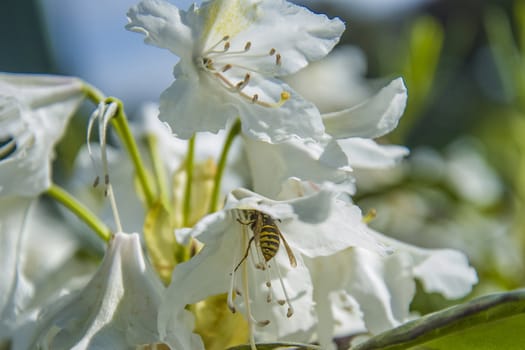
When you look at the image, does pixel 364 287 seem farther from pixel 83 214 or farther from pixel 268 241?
pixel 83 214

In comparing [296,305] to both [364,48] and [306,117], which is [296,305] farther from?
[364,48]

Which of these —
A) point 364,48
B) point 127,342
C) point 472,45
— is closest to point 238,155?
point 127,342

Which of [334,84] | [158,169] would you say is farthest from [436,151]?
[158,169]

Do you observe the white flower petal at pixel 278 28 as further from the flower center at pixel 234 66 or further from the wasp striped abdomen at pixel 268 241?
the wasp striped abdomen at pixel 268 241

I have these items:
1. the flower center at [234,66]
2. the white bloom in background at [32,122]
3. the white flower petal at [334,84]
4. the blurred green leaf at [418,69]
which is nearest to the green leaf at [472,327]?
the flower center at [234,66]

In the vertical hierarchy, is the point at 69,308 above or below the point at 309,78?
above

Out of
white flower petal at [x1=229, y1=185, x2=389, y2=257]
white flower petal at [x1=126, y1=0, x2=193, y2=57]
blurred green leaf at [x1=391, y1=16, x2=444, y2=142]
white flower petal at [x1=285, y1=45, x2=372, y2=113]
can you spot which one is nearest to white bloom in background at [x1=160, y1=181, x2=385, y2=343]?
white flower petal at [x1=229, y1=185, x2=389, y2=257]

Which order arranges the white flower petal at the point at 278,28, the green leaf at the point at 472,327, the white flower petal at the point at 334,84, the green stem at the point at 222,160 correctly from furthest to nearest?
the white flower petal at the point at 334,84, the green stem at the point at 222,160, the white flower petal at the point at 278,28, the green leaf at the point at 472,327
